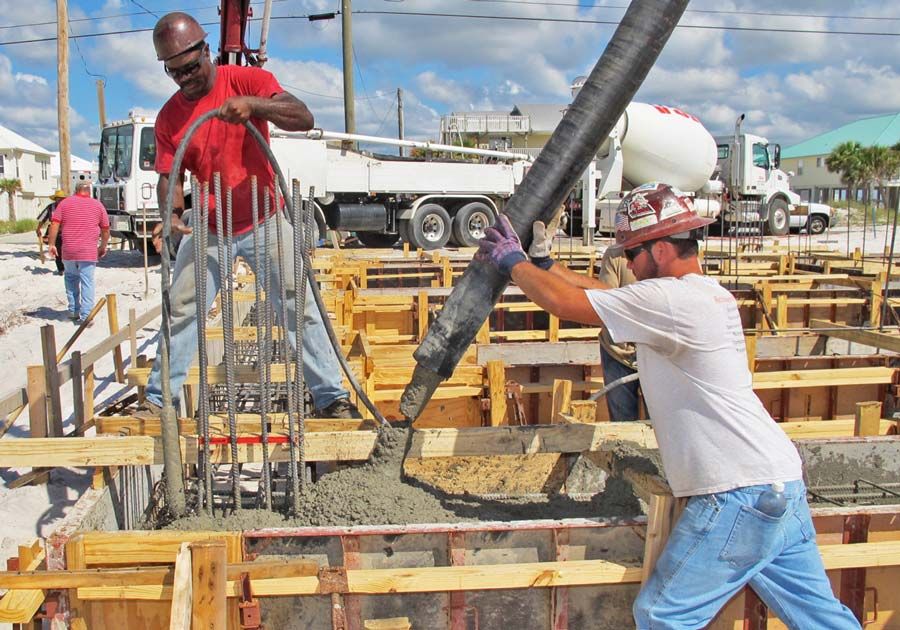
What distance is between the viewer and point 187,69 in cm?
353

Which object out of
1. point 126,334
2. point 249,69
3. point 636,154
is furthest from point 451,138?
point 249,69

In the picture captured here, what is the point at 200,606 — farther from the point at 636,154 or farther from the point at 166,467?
the point at 636,154

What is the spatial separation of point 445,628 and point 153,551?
983 mm

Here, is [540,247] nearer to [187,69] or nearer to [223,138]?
[223,138]

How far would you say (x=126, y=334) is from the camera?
23.3 ft

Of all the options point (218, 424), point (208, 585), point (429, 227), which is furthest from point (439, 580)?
point (429, 227)

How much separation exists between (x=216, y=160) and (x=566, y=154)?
173 cm

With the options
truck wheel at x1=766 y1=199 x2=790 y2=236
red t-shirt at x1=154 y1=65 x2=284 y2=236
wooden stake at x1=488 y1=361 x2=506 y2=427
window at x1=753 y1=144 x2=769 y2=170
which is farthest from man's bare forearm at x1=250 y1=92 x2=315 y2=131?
truck wheel at x1=766 y1=199 x2=790 y2=236

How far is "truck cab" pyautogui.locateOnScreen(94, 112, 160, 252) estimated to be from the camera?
1762 cm

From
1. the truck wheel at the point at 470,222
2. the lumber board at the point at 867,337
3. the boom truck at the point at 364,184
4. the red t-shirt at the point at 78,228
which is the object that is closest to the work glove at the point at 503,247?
the lumber board at the point at 867,337

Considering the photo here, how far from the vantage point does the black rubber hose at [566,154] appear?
2840mm

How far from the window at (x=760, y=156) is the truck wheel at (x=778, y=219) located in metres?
1.24

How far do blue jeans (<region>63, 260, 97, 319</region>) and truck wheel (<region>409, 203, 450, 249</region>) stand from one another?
9.27 m

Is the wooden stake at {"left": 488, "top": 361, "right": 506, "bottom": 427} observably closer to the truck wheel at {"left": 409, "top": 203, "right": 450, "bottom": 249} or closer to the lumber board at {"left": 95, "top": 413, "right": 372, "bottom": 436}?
the lumber board at {"left": 95, "top": 413, "right": 372, "bottom": 436}
